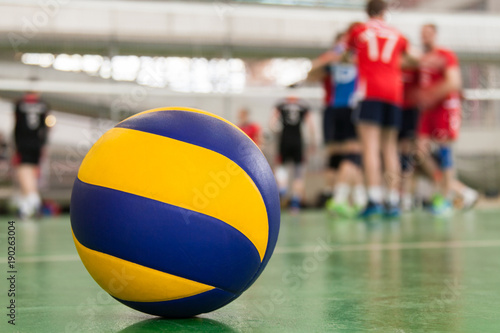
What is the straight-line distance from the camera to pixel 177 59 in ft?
45.2

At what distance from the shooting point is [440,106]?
7812mm

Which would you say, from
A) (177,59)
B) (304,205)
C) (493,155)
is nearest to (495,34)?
(493,155)

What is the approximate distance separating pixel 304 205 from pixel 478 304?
448 inches

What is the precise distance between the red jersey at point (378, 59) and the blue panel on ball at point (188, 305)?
16.2 ft

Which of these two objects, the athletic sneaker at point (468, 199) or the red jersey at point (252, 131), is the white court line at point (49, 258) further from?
the red jersey at point (252, 131)

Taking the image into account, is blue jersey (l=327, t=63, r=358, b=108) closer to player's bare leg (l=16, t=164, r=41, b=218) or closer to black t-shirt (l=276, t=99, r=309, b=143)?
black t-shirt (l=276, t=99, r=309, b=143)

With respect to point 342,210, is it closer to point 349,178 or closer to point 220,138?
point 349,178

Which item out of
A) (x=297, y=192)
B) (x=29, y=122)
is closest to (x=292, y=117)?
(x=297, y=192)

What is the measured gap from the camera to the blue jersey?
312 inches

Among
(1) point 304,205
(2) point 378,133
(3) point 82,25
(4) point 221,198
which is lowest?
(1) point 304,205

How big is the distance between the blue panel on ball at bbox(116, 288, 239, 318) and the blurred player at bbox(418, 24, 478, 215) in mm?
6018

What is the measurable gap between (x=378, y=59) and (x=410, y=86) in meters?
1.50

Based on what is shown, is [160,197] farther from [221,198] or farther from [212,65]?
[212,65]

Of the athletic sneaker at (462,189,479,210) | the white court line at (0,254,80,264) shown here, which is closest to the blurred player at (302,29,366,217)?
the athletic sneaker at (462,189,479,210)
